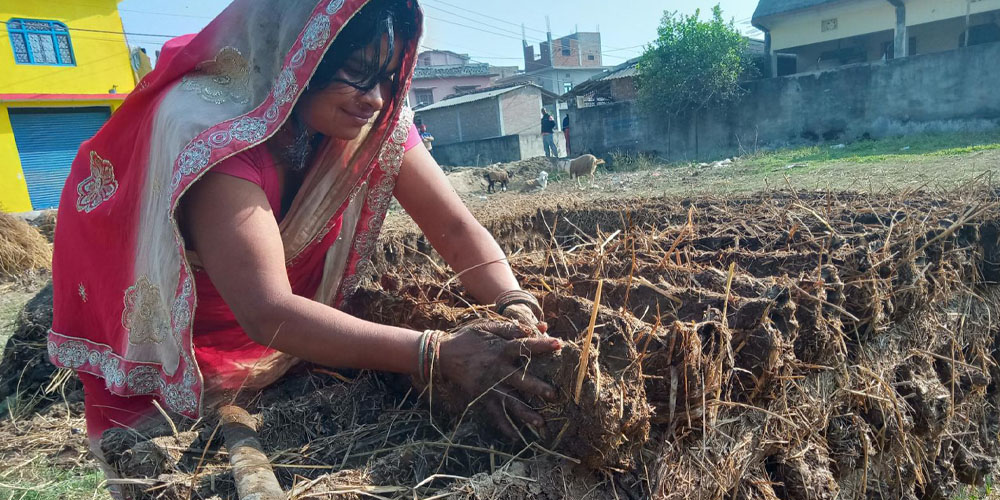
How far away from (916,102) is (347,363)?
60.2ft

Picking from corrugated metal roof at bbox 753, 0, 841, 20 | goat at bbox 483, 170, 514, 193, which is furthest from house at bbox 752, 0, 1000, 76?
goat at bbox 483, 170, 514, 193

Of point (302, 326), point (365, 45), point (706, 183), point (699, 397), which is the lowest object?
point (706, 183)

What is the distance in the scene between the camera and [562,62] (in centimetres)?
5153

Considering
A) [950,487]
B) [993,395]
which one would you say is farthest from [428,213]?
[993,395]

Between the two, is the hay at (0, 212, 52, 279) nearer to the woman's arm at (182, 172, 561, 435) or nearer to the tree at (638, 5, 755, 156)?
the woman's arm at (182, 172, 561, 435)

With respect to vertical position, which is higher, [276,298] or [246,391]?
[276,298]

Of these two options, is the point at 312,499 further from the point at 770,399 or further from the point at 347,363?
the point at 770,399

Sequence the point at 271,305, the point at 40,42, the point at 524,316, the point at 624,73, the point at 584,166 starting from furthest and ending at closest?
the point at 624,73 < the point at 40,42 < the point at 584,166 < the point at 524,316 < the point at 271,305

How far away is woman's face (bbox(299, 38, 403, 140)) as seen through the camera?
168cm

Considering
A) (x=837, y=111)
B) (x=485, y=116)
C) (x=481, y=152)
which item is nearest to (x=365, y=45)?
(x=837, y=111)

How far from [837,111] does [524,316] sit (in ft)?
59.5

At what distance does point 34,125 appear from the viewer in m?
18.2

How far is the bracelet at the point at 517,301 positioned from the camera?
1.75m

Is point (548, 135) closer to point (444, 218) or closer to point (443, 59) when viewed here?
point (444, 218)
